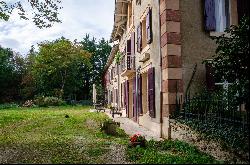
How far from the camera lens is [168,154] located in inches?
307

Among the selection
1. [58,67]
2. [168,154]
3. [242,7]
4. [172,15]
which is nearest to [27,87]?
[58,67]

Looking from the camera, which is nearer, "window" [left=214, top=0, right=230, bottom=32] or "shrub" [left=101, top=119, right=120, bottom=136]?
"window" [left=214, top=0, right=230, bottom=32]

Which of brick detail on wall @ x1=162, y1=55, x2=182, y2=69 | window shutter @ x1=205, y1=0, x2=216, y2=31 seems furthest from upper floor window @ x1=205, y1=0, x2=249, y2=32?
brick detail on wall @ x1=162, y1=55, x2=182, y2=69

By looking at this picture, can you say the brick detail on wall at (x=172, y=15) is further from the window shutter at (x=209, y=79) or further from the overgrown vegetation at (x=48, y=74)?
the overgrown vegetation at (x=48, y=74)

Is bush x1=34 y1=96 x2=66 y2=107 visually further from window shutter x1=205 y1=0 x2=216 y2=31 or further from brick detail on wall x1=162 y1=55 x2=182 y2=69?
window shutter x1=205 y1=0 x2=216 y2=31

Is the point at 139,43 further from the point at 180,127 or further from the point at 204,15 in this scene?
the point at 180,127

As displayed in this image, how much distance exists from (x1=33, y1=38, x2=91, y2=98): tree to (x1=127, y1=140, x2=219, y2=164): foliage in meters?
36.3

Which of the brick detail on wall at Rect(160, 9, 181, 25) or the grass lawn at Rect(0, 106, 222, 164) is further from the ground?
the brick detail on wall at Rect(160, 9, 181, 25)

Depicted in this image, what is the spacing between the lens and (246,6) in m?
11.4

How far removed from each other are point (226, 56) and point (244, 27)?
874mm

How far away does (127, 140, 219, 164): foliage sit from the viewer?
22.7 ft

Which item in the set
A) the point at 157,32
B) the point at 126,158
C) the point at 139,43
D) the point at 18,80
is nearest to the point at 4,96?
the point at 18,80

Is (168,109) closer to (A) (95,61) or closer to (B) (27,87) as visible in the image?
(B) (27,87)

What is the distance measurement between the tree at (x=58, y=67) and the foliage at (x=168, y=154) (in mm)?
36332
